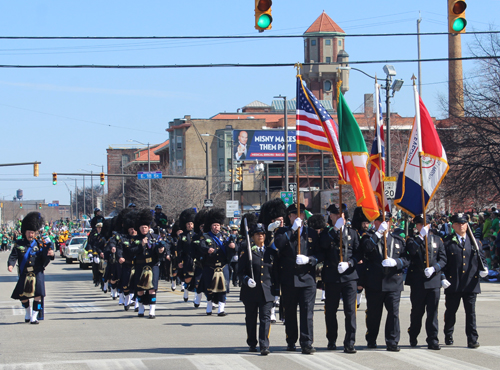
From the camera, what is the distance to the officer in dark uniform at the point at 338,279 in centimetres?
987

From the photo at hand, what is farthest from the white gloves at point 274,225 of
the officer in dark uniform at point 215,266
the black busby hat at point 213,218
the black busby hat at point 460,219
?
the black busby hat at point 213,218

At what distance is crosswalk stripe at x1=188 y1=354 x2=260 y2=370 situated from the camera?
8898 mm

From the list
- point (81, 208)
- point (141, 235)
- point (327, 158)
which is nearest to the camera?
point (141, 235)

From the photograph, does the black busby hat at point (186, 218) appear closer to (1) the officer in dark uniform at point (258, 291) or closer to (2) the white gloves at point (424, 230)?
(1) the officer in dark uniform at point (258, 291)

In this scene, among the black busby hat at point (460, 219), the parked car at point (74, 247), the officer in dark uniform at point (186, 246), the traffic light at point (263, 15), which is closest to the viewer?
the black busby hat at point (460, 219)

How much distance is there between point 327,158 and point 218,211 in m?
81.3

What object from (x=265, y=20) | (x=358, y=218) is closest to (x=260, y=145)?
(x=265, y=20)

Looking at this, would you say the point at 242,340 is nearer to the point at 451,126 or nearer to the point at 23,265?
the point at 23,265

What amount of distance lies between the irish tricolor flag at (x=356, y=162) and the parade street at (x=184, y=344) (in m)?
2.05

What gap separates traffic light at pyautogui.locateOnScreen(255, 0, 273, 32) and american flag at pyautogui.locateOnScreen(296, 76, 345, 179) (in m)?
3.45

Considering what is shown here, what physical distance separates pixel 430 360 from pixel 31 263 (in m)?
8.25

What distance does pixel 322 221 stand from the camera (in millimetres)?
14211

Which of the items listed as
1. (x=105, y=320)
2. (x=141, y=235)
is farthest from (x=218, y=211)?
(x=105, y=320)

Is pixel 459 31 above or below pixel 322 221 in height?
above
